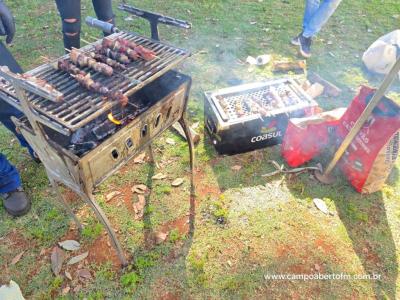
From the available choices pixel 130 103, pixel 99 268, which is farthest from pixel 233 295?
pixel 130 103

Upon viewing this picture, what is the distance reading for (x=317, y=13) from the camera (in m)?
6.09

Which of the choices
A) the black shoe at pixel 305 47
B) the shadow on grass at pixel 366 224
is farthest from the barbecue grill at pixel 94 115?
the black shoe at pixel 305 47

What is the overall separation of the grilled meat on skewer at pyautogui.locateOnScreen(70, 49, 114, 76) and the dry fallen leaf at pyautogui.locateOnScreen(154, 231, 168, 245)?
194 cm

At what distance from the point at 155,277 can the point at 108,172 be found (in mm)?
1346

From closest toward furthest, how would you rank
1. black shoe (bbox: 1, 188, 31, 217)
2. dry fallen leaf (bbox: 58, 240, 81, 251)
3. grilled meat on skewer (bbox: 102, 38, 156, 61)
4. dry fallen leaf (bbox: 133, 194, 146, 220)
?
grilled meat on skewer (bbox: 102, 38, 156, 61)
dry fallen leaf (bbox: 58, 240, 81, 251)
black shoe (bbox: 1, 188, 31, 217)
dry fallen leaf (bbox: 133, 194, 146, 220)

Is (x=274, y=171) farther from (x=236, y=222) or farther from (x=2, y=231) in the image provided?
(x=2, y=231)

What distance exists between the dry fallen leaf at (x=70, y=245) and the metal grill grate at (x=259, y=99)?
2.41 meters

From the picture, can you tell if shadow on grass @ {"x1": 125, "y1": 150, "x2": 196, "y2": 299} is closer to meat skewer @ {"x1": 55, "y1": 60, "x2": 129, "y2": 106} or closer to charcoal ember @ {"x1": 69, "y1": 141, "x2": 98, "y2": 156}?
charcoal ember @ {"x1": 69, "y1": 141, "x2": 98, "y2": 156}

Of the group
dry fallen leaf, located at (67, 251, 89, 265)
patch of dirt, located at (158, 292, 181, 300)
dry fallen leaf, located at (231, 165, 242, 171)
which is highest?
dry fallen leaf, located at (231, 165, 242, 171)

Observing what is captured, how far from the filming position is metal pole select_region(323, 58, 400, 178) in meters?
3.22

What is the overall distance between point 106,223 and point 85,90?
118cm

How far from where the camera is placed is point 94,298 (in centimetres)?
327

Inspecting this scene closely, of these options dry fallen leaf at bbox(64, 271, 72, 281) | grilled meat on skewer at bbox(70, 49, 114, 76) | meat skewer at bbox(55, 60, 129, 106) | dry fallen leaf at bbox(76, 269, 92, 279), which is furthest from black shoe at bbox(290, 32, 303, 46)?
dry fallen leaf at bbox(64, 271, 72, 281)

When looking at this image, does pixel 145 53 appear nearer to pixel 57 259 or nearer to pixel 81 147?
pixel 81 147
